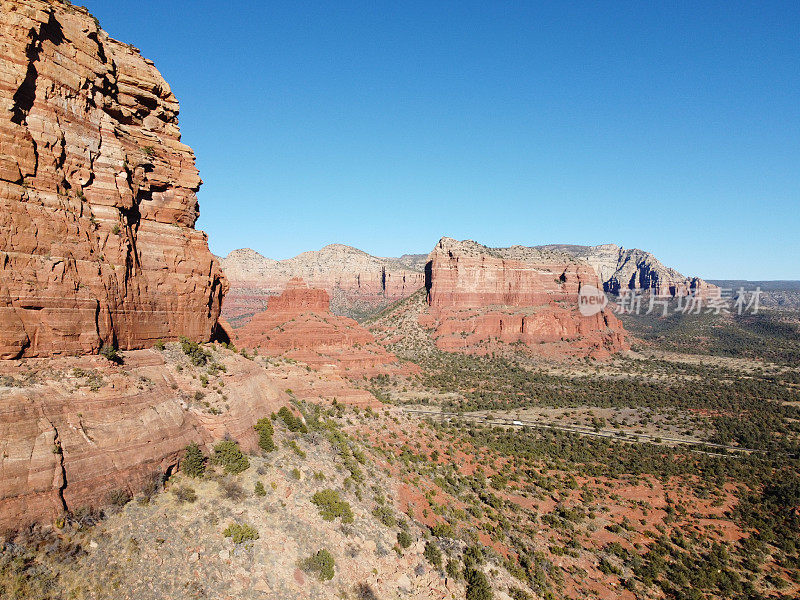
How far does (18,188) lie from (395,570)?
2436cm

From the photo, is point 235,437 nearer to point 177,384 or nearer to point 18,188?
point 177,384

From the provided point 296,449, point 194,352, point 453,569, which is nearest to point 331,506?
point 296,449

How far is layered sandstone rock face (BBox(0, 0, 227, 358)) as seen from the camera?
16.0 meters

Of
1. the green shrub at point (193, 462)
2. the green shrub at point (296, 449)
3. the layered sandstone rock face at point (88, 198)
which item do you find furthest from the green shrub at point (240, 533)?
the layered sandstone rock face at point (88, 198)

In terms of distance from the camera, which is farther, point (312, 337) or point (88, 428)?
point (312, 337)

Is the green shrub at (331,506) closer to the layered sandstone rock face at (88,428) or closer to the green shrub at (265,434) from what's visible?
the green shrub at (265,434)

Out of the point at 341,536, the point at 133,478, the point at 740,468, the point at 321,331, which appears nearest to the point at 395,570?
the point at 341,536

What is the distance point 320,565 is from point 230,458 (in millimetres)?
6763

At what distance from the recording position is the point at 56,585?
12773 mm

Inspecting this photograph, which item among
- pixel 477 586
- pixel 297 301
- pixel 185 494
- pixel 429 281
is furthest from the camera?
pixel 429 281

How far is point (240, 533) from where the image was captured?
18.3 meters

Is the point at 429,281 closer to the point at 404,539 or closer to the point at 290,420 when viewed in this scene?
the point at 290,420

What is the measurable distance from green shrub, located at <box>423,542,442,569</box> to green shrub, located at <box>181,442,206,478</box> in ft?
44.5

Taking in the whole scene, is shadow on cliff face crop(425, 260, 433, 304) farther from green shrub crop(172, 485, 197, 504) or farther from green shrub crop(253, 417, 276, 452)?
green shrub crop(172, 485, 197, 504)
